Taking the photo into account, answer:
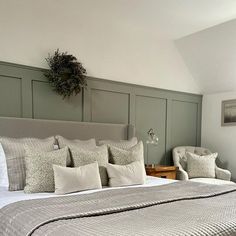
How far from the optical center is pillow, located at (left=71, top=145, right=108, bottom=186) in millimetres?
2537

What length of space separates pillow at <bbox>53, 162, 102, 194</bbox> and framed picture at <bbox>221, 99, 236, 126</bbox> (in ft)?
9.78

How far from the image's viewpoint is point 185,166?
14.1 feet

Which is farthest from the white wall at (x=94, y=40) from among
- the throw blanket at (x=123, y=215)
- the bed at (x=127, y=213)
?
the throw blanket at (x=123, y=215)

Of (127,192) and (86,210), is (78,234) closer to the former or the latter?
(86,210)

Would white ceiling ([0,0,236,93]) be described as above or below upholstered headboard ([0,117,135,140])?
above

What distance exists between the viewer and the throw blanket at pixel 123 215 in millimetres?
1328

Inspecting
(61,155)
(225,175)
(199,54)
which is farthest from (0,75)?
(225,175)

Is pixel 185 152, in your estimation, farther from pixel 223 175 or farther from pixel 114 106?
pixel 114 106

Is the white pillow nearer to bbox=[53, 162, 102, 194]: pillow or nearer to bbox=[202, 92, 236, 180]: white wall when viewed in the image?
bbox=[53, 162, 102, 194]: pillow

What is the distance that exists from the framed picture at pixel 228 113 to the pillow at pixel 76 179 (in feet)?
9.78

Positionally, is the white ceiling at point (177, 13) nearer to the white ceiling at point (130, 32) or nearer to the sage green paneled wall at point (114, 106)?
the white ceiling at point (130, 32)

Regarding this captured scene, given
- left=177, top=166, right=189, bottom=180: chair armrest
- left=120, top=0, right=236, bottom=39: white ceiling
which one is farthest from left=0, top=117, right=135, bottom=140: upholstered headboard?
left=120, top=0, right=236, bottom=39: white ceiling

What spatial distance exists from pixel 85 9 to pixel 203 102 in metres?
2.85

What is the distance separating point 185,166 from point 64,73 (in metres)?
2.45
